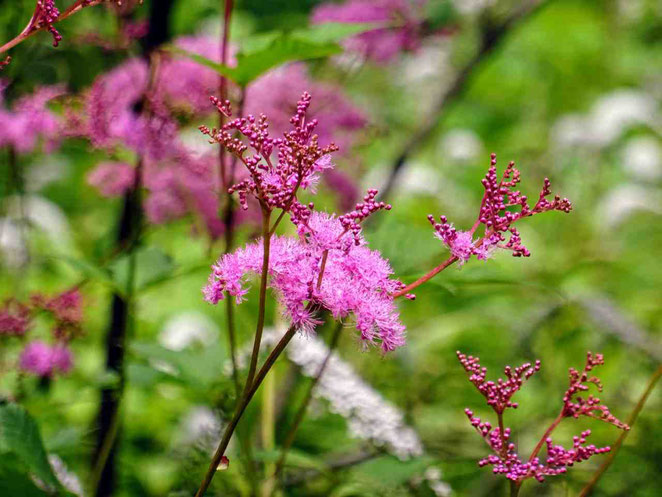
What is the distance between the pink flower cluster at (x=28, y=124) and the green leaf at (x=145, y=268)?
209mm

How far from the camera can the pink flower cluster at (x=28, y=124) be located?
1117mm

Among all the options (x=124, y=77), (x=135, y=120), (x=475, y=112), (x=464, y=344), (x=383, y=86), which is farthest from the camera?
(x=475, y=112)

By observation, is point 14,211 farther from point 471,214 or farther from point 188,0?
point 471,214

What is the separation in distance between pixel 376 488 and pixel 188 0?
1.13m

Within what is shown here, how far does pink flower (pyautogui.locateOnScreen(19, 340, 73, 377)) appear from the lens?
1.18 meters

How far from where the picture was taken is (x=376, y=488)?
0.97 metres

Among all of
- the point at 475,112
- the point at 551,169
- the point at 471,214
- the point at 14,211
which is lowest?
the point at 14,211

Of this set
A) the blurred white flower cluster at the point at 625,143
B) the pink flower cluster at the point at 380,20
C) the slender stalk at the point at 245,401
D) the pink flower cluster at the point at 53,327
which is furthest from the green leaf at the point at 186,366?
the blurred white flower cluster at the point at 625,143

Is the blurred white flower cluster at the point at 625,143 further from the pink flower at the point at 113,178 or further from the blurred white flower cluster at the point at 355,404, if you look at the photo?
the pink flower at the point at 113,178

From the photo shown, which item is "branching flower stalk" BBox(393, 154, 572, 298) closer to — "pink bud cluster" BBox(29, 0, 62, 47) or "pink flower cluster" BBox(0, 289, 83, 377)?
"pink bud cluster" BBox(29, 0, 62, 47)

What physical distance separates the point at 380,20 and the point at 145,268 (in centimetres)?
62

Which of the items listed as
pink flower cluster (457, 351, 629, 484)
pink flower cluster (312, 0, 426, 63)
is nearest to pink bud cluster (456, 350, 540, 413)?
pink flower cluster (457, 351, 629, 484)

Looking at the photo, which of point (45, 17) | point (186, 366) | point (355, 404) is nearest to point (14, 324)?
point (186, 366)

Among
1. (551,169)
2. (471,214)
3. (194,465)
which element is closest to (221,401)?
(194,465)
